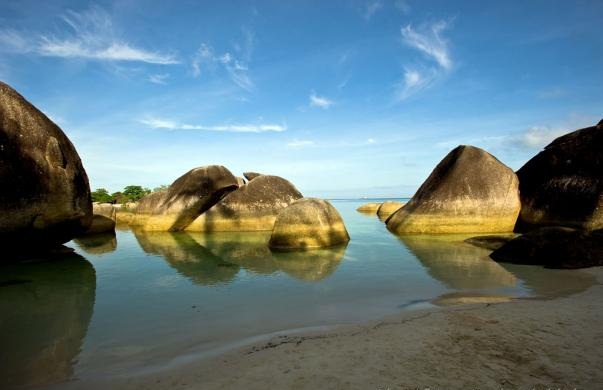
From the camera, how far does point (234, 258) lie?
1197cm

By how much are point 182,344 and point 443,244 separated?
1133 centimetres

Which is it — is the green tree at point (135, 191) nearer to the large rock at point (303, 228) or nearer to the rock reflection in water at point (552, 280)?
the large rock at point (303, 228)

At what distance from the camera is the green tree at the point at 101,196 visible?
170 ft

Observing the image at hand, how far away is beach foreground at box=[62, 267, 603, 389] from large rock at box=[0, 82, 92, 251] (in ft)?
29.6

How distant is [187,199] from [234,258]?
10.6 metres

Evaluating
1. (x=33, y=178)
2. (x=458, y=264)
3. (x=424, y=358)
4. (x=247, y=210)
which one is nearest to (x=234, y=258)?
(x=33, y=178)

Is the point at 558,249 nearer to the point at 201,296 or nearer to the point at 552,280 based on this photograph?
the point at 552,280

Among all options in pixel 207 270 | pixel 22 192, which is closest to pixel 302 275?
pixel 207 270

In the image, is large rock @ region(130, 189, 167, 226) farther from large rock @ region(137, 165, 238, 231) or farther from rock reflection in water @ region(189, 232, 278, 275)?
rock reflection in water @ region(189, 232, 278, 275)

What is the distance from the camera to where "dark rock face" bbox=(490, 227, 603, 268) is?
8352mm

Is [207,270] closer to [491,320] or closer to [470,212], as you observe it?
[491,320]

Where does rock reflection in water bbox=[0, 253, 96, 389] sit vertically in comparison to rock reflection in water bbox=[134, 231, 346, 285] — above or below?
below

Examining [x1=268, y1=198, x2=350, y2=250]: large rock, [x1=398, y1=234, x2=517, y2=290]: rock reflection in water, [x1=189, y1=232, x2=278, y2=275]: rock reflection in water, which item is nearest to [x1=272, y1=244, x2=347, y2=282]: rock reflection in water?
[x1=189, y1=232, x2=278, y2=275]: rock reflection in water

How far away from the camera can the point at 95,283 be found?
8.83 metres
